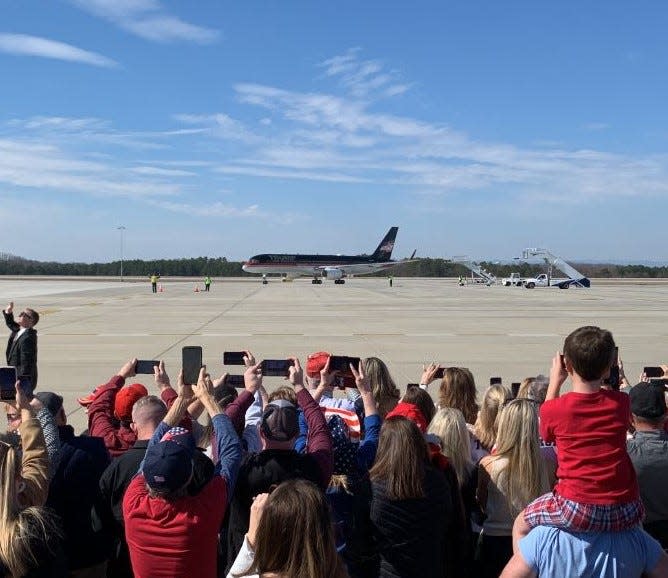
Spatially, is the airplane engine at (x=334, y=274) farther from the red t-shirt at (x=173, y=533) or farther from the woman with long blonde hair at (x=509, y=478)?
the red t-shirt at (x=173, y=533)

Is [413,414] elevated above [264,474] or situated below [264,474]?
above

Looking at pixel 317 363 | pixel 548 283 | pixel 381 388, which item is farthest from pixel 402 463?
pixel 548 283

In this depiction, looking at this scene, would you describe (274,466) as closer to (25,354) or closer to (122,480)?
(122,480)

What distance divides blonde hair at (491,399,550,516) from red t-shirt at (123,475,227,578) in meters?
1.74

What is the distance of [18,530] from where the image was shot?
2.74m

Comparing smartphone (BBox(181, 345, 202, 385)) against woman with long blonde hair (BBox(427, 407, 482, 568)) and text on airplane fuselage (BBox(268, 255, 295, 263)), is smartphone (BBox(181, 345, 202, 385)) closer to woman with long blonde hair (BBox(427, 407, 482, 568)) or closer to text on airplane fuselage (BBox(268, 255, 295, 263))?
woman with long blonde hair (BBox(427, 407, 482, 568))

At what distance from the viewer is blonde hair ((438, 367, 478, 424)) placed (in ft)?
19.8

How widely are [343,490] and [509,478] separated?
975mm

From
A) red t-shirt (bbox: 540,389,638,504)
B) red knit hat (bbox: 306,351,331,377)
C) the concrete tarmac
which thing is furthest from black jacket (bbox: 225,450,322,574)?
the concrete tarmac

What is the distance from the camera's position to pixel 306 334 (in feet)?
69.5

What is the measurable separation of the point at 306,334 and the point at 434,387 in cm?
914

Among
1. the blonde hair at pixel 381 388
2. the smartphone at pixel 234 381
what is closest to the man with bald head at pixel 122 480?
the smartphone at pixel 234 381

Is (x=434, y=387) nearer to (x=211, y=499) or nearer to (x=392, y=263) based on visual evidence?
(x=211, y=499)

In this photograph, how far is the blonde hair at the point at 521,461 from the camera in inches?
155
